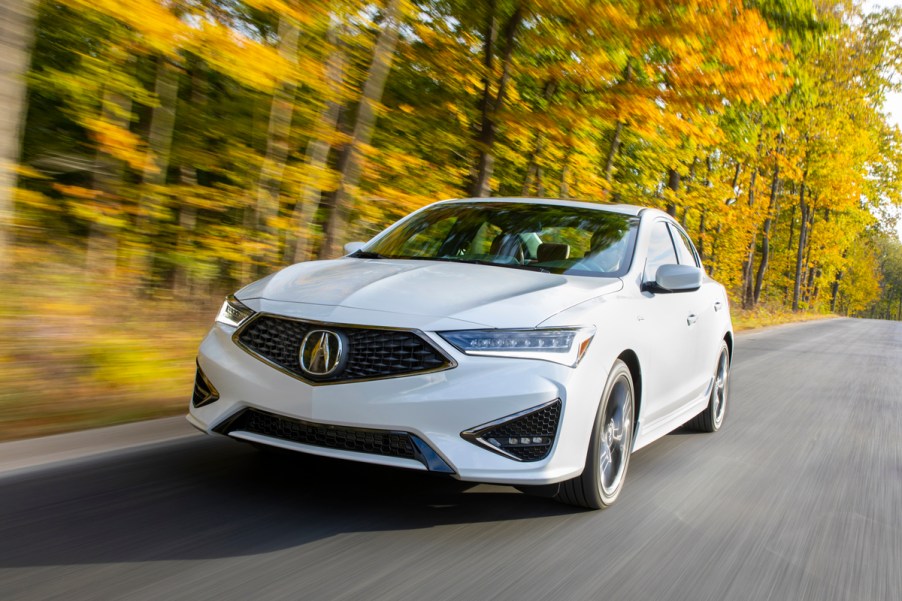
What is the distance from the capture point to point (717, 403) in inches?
273

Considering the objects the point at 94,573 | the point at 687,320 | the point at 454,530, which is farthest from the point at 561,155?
the point at 94,573

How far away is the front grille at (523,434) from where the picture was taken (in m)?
3.51

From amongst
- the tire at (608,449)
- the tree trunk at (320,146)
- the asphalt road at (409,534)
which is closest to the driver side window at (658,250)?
the tire at (608,449)

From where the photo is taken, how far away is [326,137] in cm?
→ 978

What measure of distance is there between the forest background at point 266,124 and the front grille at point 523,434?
293 cm

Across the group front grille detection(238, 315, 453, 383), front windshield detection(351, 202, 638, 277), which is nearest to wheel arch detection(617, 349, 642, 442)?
front windshield detection(351, 202, 638, 277)

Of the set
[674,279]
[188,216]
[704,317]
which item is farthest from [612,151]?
[674,279]

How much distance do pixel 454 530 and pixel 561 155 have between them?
31.8ft

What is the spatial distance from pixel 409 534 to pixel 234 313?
1.37 metres

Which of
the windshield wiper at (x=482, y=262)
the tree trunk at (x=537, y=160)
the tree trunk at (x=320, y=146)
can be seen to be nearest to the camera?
the windshield wiper at (x=482, y=262)

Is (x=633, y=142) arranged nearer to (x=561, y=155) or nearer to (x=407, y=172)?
(x=561, y=155)

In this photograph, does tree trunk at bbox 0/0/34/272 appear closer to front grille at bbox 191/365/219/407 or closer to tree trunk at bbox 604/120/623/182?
front grille at bbox 191/365/219/407

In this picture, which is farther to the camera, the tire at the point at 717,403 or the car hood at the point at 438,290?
the tire at the point at 717,403

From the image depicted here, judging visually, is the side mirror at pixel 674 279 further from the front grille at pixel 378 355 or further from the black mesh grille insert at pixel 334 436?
the black mesh grille insert at pixel 334 436
